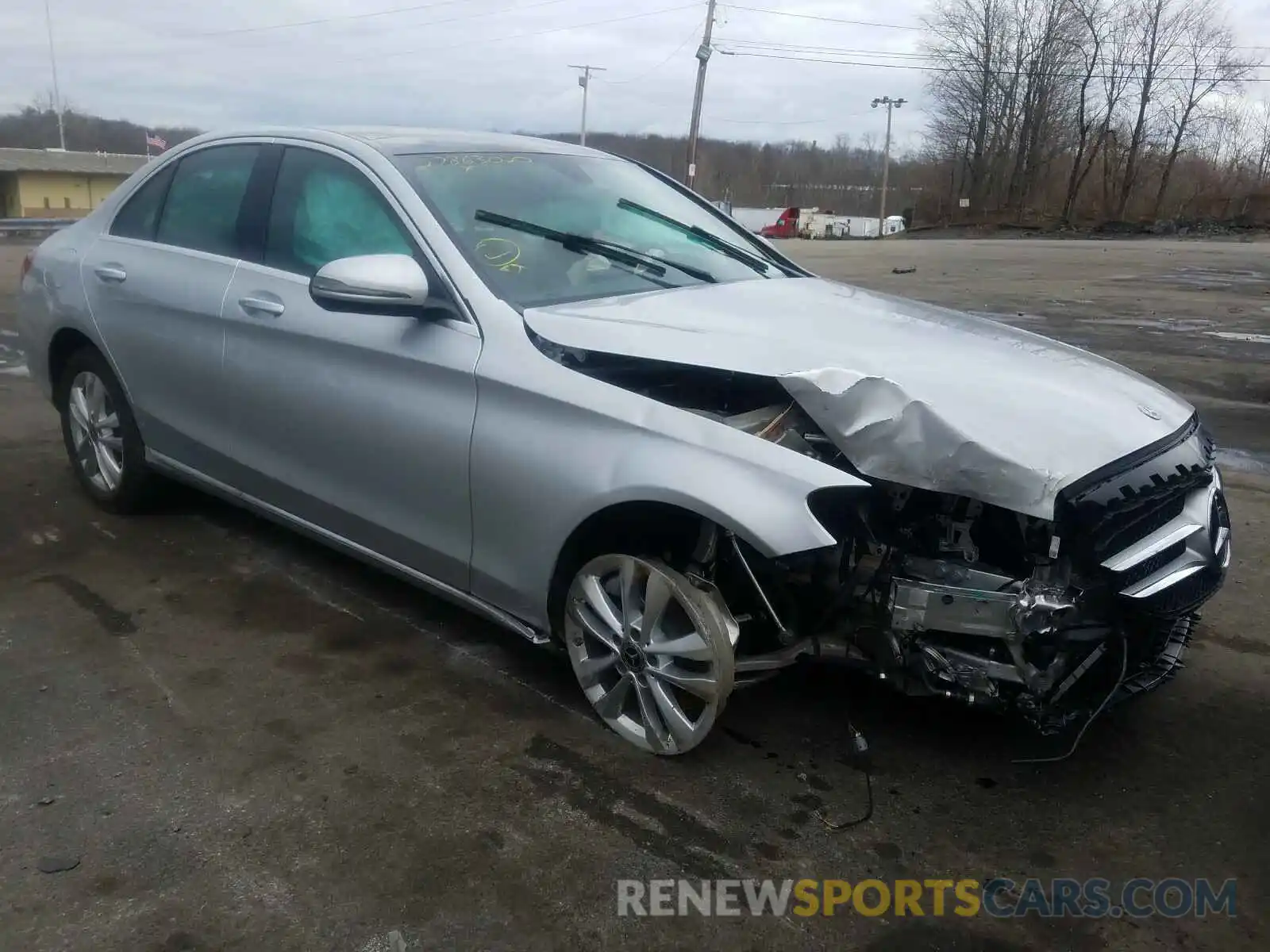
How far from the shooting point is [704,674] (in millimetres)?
2775

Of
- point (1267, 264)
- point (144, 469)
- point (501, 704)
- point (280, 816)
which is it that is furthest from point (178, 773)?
point (1267, 264)

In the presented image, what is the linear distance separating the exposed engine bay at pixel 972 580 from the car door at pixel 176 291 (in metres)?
1.90

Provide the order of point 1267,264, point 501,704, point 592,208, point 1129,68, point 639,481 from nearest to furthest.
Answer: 1. point 639,481
2. point 501,704
3. point 592,208
4. point 1267,264
5. point 1129,68

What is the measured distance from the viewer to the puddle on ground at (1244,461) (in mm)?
5883

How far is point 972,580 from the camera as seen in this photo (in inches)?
99.3

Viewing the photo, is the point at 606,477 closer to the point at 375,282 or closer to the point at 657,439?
the point at 657,439

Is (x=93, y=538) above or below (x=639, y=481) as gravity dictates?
below

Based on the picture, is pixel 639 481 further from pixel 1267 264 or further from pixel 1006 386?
pixel 1267 264

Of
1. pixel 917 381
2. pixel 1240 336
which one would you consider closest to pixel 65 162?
pixel 1240 336

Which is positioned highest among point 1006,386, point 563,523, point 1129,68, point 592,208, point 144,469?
point 1129,68

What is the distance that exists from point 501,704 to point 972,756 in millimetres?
1402

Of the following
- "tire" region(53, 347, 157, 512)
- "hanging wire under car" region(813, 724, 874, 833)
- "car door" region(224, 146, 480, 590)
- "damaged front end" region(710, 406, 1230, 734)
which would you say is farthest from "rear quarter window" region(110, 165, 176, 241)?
"hanging wire under car" region(813, 724, 874, 833)

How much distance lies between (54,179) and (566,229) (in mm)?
64272

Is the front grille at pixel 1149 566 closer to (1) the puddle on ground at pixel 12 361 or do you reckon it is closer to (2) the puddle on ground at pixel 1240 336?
(1) the puddle on ground at pixel 12 361
